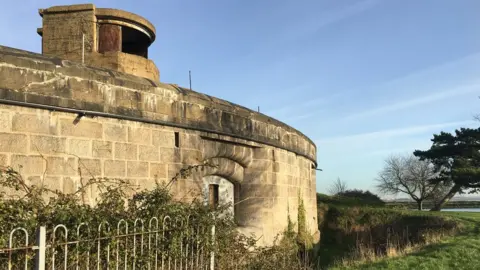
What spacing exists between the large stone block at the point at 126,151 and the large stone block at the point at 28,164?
105 centimetres

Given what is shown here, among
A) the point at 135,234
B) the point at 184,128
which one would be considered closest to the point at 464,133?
the point at 184,128

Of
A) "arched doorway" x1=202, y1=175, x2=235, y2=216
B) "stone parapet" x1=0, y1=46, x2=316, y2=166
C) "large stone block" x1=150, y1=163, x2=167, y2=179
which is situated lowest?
"arched doorway" x1=202, y1=175, x2=235, y2=216

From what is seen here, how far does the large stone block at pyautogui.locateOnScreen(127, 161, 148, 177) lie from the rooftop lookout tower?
116 inches

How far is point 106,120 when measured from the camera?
611 centimetres

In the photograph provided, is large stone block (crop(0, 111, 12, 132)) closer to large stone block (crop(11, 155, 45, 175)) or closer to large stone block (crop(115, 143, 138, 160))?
large stone block (crop(11, 155, 45, 175))

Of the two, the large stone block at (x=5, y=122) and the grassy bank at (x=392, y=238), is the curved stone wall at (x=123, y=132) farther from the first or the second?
the grassy bank at (x=392, y=238)

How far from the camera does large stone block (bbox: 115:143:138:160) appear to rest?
245 inches

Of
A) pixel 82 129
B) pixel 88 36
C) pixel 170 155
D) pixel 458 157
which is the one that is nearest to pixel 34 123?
→ pixel 82 129

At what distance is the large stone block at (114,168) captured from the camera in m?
6.08

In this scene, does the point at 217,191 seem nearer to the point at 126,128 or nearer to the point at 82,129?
the point at 126,128

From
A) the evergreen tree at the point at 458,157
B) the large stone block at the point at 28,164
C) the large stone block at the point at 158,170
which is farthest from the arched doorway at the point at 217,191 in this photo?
the evergreen tree at the point at 458,157

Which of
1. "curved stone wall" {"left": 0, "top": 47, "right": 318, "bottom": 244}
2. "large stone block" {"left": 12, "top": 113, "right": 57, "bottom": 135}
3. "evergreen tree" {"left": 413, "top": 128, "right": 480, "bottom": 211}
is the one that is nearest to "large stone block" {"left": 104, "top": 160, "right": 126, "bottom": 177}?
"curved stone wall" {"left": 0, "top": 47, "right": 318, "bottom": 244}

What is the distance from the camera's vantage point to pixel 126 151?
6344 millimetres

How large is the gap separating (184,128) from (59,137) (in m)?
2.14
